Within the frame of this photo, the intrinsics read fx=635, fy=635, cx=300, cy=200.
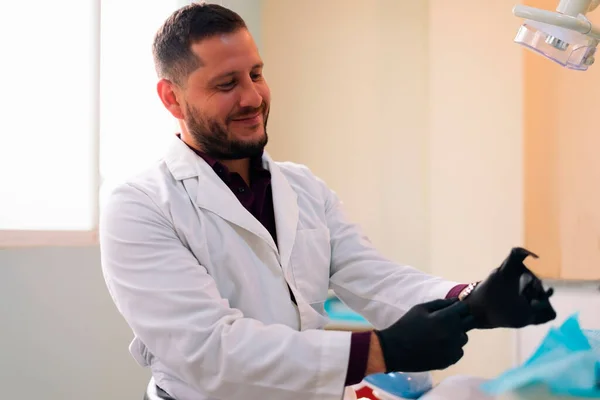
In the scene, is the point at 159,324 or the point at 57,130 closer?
the point at 159,324

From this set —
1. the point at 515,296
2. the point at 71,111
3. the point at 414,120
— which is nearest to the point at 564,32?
the point at 515,296

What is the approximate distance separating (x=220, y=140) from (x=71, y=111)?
712 mm

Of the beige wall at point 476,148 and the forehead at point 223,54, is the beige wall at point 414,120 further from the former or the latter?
the forehead at point 223,54

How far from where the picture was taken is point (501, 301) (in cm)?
99

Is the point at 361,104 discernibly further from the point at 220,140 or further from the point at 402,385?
the point at 402,385

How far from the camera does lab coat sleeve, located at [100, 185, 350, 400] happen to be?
101 centimetres

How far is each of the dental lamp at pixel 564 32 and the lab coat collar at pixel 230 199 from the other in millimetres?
593

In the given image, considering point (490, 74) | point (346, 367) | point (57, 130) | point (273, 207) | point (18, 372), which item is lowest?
point (18, 372)

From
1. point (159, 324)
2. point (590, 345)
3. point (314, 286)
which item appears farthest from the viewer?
point (314, 286)

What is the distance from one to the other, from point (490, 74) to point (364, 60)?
579 mm

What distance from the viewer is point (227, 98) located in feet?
4.41

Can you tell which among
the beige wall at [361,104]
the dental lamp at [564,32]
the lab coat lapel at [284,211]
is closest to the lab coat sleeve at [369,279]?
the lab coat lapel at [284,211]

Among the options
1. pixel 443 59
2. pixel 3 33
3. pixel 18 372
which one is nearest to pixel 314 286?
pixel 18 372

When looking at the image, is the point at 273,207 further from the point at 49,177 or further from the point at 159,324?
the point at 49,177
